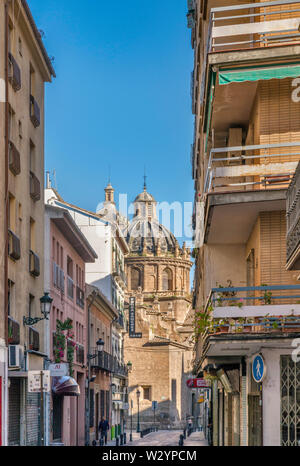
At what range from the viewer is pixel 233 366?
66.9 ft

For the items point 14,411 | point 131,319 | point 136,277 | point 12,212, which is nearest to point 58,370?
point 14,411

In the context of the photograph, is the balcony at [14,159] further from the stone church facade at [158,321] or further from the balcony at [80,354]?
the stone church facade at [158,321]

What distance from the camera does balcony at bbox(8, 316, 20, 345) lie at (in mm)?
23438

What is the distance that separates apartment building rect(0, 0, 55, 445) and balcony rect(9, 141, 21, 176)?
1.1 inches

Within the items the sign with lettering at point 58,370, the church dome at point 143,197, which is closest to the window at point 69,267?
the sign with lettering at point 58,370

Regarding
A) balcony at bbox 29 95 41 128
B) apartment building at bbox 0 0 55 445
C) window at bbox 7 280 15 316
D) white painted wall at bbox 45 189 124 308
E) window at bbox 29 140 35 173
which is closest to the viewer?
apartment building at bbox 0 0 55 445

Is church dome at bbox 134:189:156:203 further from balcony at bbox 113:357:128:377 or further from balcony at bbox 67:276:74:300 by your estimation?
balcony at bbox 67:276:74:300

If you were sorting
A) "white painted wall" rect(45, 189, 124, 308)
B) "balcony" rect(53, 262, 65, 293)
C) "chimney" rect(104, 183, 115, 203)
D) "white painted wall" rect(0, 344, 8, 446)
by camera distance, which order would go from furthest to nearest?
1. "chimney" rect(104, 183, 115, 203)
2. "white painted wall" rect(45, 189, 124, 308)
3. "balcony" rect(53, 262, 65, 293)
4. "white painted wall" rect(0, 344, 8, 446)

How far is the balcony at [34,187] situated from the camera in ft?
90.1

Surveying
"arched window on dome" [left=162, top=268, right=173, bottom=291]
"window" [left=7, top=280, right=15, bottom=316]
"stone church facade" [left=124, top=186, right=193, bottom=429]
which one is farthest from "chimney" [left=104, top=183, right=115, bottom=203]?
"window" [left=7, top=280, right=15, bottom=316]

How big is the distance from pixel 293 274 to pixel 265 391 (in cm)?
224

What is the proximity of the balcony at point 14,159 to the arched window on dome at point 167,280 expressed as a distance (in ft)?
379

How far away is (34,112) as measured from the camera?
27891mm
